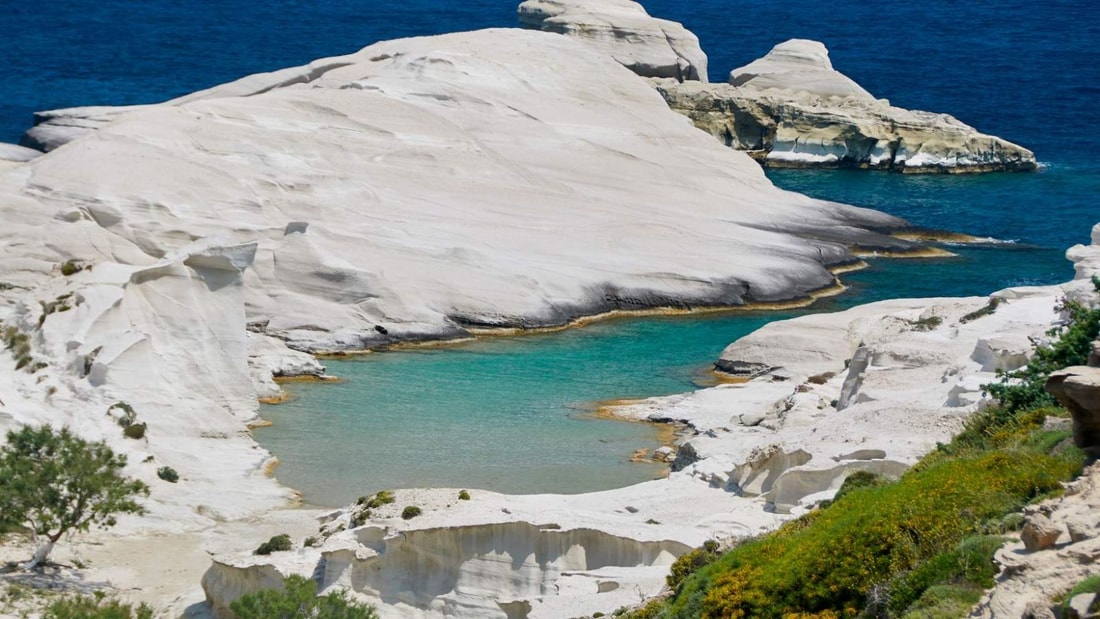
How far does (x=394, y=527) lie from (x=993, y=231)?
52.4 m

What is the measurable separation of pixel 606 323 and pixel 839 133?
137ft

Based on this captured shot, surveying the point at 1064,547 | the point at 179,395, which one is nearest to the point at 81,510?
the point at 179,395

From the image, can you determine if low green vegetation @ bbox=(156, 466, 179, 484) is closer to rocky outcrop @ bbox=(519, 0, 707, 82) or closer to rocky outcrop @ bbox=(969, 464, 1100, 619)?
rocky outcrop @ bbox=(969, 464, 1100, 619)

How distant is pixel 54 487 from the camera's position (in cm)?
2831

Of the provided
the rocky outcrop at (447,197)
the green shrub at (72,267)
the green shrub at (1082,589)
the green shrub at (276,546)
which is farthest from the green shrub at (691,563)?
the rocky outcrop at (447,197)

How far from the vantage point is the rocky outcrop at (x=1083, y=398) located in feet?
54.3

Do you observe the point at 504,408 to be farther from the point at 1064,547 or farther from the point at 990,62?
the point at 990,62

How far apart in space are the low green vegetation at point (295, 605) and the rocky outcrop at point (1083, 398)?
1122 cm

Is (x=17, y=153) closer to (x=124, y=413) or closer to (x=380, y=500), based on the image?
(x=124, y=413)

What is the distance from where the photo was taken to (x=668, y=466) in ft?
125

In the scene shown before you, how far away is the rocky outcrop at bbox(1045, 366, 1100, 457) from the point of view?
16562 mm

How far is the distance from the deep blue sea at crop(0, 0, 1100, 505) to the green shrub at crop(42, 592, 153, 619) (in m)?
9.65

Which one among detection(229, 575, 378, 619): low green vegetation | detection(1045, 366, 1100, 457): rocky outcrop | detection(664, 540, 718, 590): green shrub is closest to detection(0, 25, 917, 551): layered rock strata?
detection(229, 575, 378, 619): low green vegetation

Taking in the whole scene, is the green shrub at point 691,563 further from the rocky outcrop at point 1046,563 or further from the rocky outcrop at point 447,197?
the rocky outcrop at point 447,197
